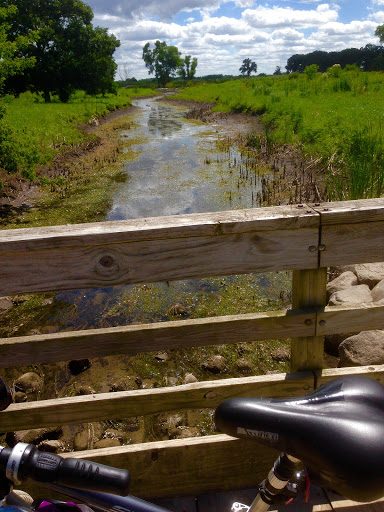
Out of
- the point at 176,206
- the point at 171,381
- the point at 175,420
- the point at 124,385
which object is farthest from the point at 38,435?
the point at 176,206

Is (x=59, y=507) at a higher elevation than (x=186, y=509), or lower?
higher

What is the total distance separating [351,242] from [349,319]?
0.37 m

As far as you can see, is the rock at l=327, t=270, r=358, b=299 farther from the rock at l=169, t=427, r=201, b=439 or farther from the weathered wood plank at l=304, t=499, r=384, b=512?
the weathered wood plank at l=304, t=499, r=384, b=512

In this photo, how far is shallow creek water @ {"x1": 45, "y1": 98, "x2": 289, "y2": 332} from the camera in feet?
18.5

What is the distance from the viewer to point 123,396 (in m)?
1.95

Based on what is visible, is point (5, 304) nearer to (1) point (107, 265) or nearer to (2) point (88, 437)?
(2) point (88, 437)

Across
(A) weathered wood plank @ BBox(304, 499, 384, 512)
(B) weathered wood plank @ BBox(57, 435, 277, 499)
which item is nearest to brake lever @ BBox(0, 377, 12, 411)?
(B) weathered wood plank @ BBox(57, 435, 277, 499)

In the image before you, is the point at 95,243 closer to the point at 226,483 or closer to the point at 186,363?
the point at 226,483

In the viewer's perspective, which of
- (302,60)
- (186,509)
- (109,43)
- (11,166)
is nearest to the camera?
(186,509)

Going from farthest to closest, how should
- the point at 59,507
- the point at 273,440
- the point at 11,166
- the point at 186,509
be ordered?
the point at 11,166, the point at 186,509, the point at 59,507, the point at 273,440

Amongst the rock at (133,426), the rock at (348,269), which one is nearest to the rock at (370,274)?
the rock at (348,269)

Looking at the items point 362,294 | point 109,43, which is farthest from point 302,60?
point 362,294

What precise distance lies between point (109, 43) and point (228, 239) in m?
46.6

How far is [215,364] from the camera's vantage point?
4.50m
